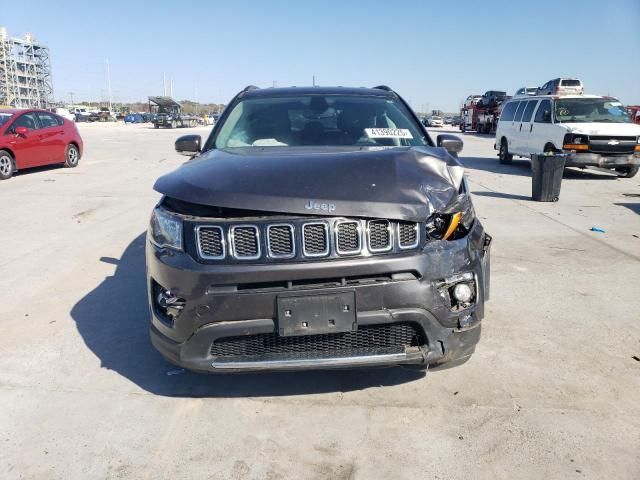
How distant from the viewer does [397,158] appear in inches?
119

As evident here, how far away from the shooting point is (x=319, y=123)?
4.12 metres

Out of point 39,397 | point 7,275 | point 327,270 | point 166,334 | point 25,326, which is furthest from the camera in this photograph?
point 7,275

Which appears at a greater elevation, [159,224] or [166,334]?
[159,224]

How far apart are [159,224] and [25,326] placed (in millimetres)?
2147

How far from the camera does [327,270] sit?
99.3 inches

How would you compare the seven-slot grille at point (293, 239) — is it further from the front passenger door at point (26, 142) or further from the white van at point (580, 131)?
the front passenger door at point (26, 142)

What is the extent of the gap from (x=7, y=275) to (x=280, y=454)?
4.23 meters

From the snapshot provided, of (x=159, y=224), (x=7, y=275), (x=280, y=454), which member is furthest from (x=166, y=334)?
(x=7, y=275)

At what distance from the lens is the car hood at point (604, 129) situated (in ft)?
39.6

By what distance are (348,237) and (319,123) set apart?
178 cm

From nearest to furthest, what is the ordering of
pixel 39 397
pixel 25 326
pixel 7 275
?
pixel 39 397 → pixel 25 326 → pixel 7 275

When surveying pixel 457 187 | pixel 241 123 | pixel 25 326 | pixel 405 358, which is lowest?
pixel 25 326

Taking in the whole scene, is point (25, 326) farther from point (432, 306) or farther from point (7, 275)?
point (432, 306)

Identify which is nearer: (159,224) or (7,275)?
(159,224)
